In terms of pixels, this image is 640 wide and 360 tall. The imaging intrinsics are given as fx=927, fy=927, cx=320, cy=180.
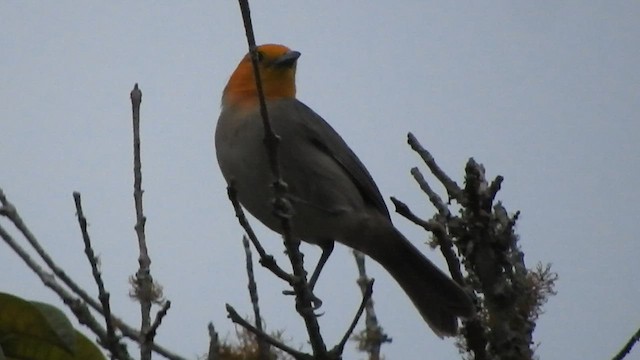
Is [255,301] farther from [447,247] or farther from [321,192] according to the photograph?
[321,192]

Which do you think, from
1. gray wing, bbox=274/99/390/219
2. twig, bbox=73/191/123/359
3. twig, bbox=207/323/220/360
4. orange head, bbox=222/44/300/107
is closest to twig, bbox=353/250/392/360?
→ twig, bbox=207/323/220/360

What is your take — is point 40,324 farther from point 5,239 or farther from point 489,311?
point 489,311

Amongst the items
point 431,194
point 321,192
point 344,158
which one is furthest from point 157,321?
point 344,158

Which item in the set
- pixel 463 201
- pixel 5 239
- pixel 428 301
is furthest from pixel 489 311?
pixel 428 301

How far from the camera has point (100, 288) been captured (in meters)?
2.84

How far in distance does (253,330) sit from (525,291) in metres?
0.91

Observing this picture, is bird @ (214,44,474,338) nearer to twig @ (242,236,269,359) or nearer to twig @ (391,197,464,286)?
twig @ (242,236,269,359)

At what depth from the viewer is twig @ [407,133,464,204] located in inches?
125

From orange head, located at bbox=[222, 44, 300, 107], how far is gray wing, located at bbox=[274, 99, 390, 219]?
0.96ft

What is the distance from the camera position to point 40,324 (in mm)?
2170

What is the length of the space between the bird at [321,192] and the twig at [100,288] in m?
1.97

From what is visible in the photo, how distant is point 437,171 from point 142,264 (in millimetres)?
1078

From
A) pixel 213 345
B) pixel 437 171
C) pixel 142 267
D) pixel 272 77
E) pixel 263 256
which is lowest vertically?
pixel 213 345

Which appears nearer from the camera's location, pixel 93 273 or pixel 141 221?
pixel 93 273
